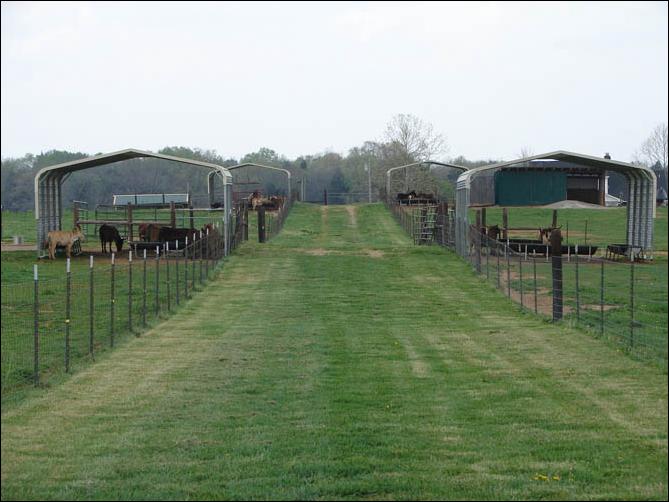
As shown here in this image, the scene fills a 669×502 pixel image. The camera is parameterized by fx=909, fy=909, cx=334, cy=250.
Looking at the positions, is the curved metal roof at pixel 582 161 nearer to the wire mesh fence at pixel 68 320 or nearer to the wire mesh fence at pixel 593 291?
the wire mesh fence at pixel 593 291

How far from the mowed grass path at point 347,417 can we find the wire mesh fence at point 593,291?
1.82 feet

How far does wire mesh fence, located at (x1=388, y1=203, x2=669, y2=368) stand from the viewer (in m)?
12.6

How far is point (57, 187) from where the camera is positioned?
125ft

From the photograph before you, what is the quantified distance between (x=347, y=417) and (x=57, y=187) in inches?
1241

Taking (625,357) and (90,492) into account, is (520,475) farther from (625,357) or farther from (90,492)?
(625,357)

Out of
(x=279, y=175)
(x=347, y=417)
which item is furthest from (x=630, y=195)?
(x=279, y=175)

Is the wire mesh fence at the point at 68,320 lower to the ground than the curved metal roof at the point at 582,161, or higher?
lower

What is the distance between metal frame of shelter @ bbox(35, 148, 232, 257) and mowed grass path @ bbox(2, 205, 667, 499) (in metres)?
17.5

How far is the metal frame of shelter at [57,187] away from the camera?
118 feet

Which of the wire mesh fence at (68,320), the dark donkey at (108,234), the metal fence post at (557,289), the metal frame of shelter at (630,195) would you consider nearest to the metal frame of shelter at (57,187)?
the dark donkey at (108,234)

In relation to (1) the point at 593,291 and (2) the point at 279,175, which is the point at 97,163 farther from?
(2) the point at 279,175

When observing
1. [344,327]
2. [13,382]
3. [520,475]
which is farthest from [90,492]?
[344,327]

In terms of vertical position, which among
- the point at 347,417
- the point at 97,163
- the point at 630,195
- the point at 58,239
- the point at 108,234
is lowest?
the point at 347,417

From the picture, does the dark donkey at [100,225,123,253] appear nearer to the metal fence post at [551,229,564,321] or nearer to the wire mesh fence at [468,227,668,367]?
the wire mesh fence at [468,227,668,367]
